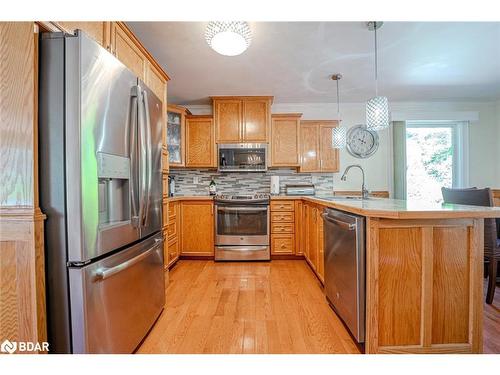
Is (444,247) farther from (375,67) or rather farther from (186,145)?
(186,145)

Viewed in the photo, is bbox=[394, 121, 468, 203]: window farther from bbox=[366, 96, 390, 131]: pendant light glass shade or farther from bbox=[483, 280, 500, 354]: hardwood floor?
bbox=[366, 96, 390, 131]: pendant light glass shade

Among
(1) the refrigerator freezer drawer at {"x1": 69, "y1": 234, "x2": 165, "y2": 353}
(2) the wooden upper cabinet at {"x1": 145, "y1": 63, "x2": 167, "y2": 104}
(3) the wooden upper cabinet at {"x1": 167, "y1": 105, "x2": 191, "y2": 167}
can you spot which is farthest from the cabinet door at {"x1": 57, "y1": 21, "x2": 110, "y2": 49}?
(3) the wooden upper cabinet at {"x1": 167, "y1": 105, "x2": 191, "y2": 167}

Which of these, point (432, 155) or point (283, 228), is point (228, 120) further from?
point (432, 155)

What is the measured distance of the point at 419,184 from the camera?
4.09 metres

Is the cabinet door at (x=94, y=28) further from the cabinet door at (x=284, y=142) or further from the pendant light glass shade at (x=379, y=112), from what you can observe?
the cabinet door at (x=284, y=142)

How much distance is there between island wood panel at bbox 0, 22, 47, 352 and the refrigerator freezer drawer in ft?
0.49

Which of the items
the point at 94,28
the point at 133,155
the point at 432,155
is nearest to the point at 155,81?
the point at 94,28

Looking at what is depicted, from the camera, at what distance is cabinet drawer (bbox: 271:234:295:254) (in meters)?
3.36

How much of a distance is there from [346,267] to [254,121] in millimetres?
2556

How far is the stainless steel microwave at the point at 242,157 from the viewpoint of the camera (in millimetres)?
3607

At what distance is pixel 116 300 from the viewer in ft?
4.02

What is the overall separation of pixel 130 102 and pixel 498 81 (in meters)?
4.36

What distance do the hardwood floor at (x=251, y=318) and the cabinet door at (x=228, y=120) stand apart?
6.22 ft

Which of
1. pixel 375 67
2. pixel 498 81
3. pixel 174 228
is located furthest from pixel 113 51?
pixel 498 81
